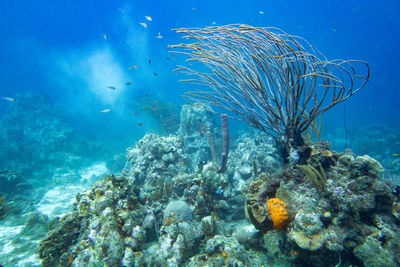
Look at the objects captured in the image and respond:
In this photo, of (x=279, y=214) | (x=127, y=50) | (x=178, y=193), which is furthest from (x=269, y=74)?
(x=127, y=50)

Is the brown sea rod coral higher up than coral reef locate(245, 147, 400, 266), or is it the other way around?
the brown sea rod coral

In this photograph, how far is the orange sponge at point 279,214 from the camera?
8.18 ft

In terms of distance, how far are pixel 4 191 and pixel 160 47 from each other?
61010 mm

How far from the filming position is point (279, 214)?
8.22 ft

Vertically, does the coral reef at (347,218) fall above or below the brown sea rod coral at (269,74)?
below

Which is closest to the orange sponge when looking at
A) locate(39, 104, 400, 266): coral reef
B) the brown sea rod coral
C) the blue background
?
locate(39, 104, 400, 266): coral reef

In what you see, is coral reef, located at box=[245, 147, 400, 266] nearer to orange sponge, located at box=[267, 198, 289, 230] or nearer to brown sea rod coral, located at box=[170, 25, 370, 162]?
orange sponge, located at box=[267, 198, 289, 230]

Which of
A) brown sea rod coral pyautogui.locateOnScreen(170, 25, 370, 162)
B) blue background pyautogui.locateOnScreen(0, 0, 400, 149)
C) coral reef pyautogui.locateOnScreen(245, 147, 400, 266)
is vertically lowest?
coral reef pyautogui.locateOnScreen(245, 147, 400, 266)

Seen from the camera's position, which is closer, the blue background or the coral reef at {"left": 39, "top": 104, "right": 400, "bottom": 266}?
the coral reef at {"left": 39, "top": 104, "right": 400, "bottom": 266}

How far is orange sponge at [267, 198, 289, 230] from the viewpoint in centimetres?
249

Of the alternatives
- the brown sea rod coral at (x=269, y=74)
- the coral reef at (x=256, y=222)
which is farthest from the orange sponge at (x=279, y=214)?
the brown sea rod coral at (x=269, y=74)

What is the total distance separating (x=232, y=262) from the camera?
2475 mm

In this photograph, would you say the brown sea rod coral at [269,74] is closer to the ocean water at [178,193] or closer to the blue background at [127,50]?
the ocean water at [178,193]

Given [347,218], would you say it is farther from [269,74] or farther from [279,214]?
[269,74]
